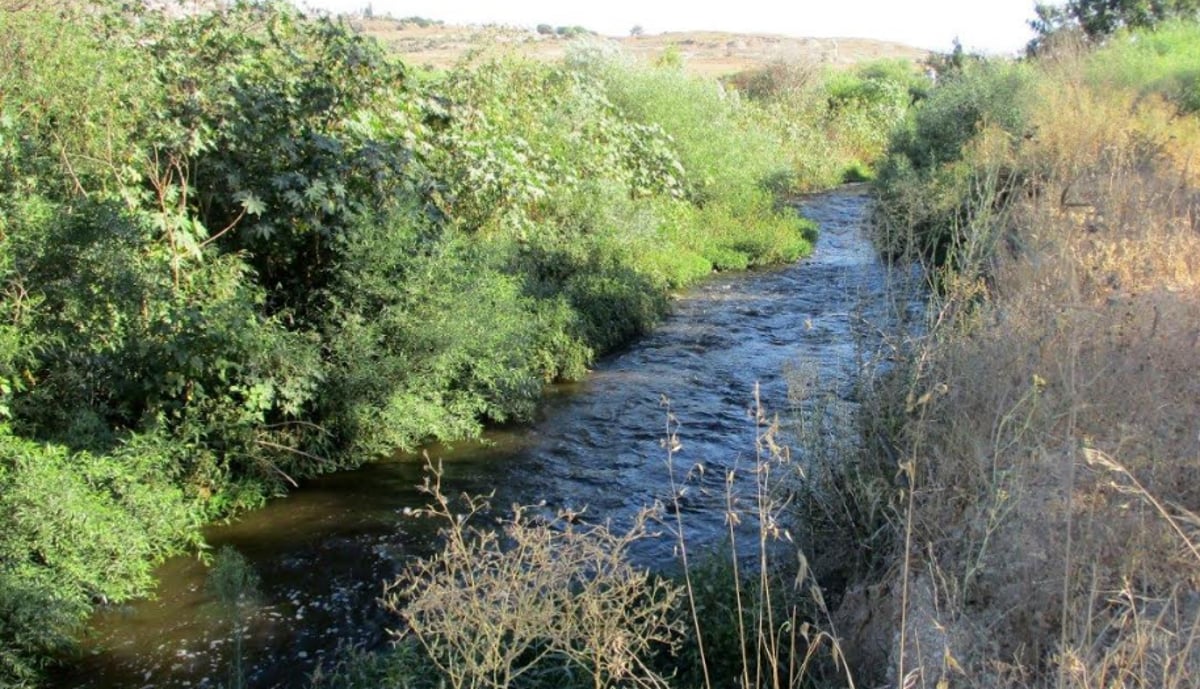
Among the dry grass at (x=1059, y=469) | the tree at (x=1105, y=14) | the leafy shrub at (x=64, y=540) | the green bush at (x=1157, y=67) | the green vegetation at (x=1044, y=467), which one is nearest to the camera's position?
the dry grass at (x=1059, y=469)

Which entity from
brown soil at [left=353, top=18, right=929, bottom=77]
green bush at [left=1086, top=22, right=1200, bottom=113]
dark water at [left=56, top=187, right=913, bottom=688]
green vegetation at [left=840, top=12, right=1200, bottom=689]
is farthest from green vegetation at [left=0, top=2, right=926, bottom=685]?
green bush at [left=1086, top=22, right=1200, bottom=113]

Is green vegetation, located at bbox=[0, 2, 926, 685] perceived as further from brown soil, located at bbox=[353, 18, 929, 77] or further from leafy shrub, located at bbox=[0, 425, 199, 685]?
brown soil, located at bbox=[353, 18, 929, 77]

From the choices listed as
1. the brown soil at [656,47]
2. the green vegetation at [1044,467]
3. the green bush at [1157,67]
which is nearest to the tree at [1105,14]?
the green bush at [1157,67]

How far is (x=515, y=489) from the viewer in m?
7.99

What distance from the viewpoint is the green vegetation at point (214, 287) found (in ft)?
20.6

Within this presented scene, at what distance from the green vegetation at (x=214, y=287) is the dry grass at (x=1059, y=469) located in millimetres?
4668

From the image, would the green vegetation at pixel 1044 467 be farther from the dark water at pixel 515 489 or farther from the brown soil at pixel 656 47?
the brown soil at pixel 656 47

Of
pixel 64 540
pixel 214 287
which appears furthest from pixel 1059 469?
pixel 214 287

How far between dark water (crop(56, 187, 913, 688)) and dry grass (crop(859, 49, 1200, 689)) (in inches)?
33.0

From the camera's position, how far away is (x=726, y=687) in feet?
16.0

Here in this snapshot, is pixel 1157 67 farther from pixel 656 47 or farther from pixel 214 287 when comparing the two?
pixel 656 47

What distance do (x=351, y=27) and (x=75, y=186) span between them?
3.18m

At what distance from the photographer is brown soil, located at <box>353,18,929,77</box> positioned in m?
14.6

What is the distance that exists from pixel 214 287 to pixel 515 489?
3010 millimetres
